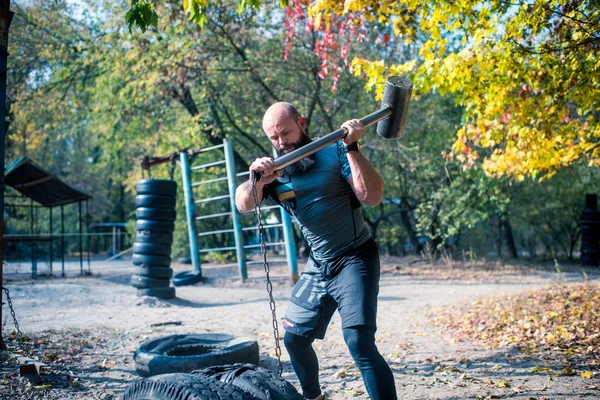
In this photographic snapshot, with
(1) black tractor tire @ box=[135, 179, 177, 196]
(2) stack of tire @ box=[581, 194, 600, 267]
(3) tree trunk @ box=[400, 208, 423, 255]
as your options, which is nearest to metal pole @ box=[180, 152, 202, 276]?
(1) black tractor tire @ box=[135, 179, 177, 196]

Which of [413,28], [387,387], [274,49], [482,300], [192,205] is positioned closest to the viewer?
[387,387]

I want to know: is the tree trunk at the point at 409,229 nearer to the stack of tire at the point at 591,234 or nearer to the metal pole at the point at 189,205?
the stack of tire at the point at 591,234

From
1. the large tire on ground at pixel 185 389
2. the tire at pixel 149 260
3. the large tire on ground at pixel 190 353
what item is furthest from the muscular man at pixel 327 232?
the tire at pixel 149 260

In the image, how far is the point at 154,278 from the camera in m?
8.68

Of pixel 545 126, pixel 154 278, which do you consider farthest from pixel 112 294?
pixel 545 126

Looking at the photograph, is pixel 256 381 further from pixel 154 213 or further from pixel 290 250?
pixel 290 250

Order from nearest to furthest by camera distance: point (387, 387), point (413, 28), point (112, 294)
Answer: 1. point (387, 387)
2. point (413, 28)
3. point (112, 294)

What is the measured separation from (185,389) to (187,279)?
8.99 m

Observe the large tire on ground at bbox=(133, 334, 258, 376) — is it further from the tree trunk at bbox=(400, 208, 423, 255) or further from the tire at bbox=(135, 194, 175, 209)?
the tree trunk at bbox=(400, 208, 423, 255)

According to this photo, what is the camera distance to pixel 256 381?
8.63 feet

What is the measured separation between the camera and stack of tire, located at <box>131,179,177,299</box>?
862cm

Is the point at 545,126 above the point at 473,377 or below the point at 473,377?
above

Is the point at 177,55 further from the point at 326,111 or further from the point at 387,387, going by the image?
the point at 387,387

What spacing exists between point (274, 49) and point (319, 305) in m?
11.6
